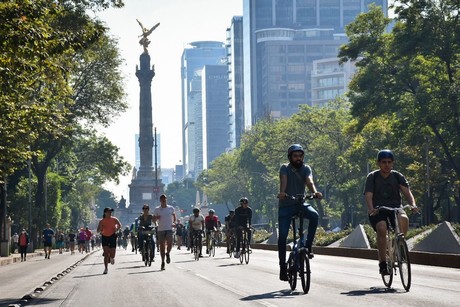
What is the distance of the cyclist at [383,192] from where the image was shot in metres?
14.8

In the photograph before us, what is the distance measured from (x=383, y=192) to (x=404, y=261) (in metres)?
0.98

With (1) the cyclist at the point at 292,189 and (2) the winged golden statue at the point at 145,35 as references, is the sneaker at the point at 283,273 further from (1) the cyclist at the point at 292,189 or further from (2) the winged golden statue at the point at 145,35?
(2) the winged golden statue at the point at 145,35

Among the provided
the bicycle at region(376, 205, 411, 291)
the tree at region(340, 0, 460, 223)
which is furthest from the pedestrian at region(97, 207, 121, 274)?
the tree at region(340, 0, 460, 223)

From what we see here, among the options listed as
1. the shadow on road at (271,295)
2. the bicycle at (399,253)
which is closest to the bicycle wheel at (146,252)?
the shadow on road at (271,295)

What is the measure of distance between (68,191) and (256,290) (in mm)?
83720

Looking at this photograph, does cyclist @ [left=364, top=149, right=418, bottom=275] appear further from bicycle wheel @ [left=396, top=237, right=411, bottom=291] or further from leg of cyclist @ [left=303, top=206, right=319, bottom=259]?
leg of cyclist @ [left=303, top=206, right=319, bottom=259]

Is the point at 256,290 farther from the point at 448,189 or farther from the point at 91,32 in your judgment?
the point at 448,189

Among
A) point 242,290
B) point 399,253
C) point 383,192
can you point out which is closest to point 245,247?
point 242,290

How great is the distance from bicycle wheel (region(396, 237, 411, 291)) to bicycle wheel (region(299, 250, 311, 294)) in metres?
1.19

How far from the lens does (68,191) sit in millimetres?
98625

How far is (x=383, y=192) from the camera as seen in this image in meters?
14.8

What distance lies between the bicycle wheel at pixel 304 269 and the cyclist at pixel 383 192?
987mm

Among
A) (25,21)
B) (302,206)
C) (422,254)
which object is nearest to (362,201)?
(422,254)

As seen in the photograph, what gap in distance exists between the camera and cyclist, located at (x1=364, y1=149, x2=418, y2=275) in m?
14.8
